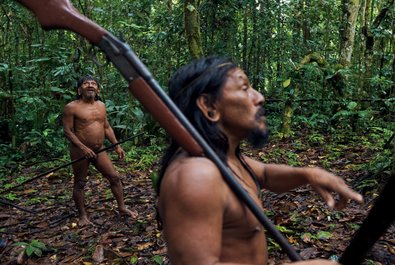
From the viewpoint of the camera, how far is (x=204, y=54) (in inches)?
461

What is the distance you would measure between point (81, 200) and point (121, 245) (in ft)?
3.83

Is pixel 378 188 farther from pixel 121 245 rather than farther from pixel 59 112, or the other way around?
pixel 59 112

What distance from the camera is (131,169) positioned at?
7992 millimetres

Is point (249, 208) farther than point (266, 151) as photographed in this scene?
No

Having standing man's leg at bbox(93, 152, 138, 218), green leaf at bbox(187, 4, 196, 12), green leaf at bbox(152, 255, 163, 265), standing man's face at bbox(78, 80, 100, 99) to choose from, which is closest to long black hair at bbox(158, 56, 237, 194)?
green leaf at bbox(152, 255, 163, 265)

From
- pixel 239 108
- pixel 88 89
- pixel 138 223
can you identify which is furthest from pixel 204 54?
pixel 239 108

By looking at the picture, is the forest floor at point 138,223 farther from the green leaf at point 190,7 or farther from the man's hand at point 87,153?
the green leaf at point 190,7

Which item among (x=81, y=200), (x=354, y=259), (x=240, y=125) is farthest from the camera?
(x=81, y=200)

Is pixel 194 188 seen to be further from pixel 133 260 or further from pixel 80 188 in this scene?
pixel 80 188

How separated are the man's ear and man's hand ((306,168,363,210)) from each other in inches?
25.3

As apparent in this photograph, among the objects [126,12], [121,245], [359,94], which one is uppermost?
[126,12]

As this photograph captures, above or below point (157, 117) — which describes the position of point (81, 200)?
below

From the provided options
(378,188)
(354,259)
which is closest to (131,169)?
(378,188)

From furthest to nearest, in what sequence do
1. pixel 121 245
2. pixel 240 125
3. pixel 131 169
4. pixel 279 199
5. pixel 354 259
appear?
pixel 131 169, pixel 279 199, pixel 121 245, pixel 240 125, pixel 354 259
